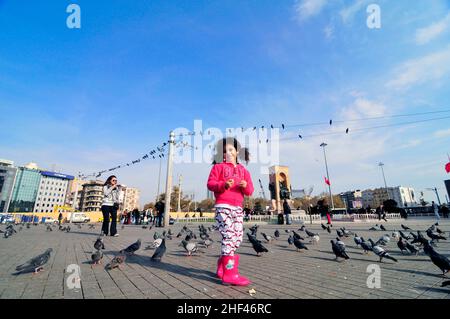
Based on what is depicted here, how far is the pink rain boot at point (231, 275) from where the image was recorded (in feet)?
10.1

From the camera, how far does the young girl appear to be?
10.4 ft

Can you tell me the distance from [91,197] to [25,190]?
3655 centimetres

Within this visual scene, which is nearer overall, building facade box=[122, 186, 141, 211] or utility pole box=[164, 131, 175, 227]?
utility pole box=[164, 131, 175, 227]

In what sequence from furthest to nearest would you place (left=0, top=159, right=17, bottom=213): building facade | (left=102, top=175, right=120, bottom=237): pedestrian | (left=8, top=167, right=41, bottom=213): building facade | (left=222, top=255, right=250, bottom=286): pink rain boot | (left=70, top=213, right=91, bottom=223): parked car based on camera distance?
(left=8, top=167, right=41, bottom=213): building facade, (left=0, top=159, right=17, bottom=213): building facade, (left=70, top=213, right=91, bottom=223): parked car, (left=102, top=175, right=120, bottom=237): pedestrian, (left=222, top=255, right=250, bottom=286): pink rain boot

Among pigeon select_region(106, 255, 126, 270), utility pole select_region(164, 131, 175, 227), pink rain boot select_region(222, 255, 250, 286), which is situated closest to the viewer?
pink rain boot select_region(222, 255, 250, 286)

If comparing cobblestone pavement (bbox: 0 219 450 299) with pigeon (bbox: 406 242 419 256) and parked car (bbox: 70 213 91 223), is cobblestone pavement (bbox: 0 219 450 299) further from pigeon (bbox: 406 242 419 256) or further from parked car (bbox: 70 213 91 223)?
parked car (bbox: 70 213 91 223)

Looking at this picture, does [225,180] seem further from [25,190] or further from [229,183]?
[25,190]

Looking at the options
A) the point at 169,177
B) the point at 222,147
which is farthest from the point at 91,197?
the point at 222,147

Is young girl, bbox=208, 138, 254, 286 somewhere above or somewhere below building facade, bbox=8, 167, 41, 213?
below

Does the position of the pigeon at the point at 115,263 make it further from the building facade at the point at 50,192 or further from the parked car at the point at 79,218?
the building facade at the point at 50,192

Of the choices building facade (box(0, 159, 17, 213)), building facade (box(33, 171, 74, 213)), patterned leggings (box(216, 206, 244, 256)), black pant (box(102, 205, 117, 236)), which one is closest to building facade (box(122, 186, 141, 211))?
building facade (box(33, 171, 74, 213))

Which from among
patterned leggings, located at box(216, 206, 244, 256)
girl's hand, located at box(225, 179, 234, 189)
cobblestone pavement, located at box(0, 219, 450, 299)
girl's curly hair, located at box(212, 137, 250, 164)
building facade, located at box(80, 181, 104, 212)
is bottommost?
cobblestone pavement, located at box(0, 219, 450, 299)

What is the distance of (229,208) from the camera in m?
3.46
